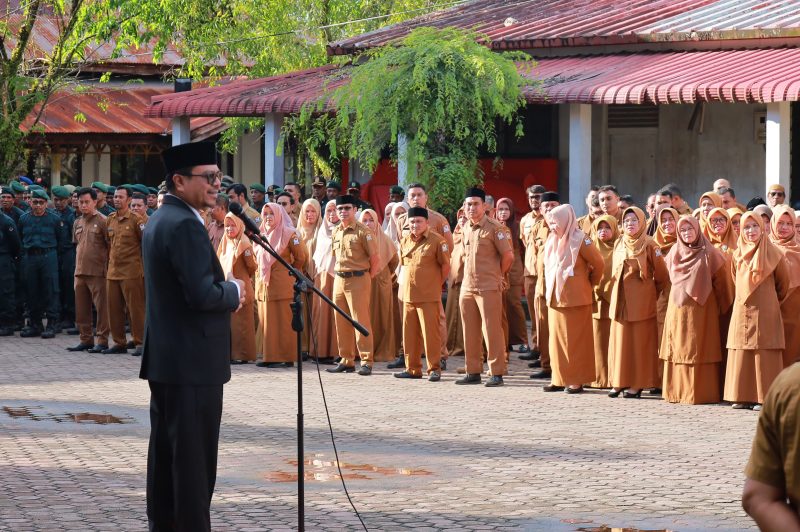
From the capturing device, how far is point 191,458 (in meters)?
6.43

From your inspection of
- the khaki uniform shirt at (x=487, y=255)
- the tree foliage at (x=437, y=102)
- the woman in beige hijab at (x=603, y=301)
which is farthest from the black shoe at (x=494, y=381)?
the tree foliage at (x=437, y=102)

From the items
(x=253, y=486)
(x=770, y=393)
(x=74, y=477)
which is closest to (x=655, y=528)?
(x=253, y=486)

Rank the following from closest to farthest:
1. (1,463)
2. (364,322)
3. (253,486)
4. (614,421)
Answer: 1. (253,486)
2. (1,463)
3. (614,421)
4. (364,322)

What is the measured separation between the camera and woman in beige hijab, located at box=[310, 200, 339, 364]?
16.3 metres

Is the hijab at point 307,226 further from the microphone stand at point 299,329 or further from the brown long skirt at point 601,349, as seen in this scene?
the microphone stand at point 299,329

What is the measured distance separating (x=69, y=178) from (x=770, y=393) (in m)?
31.9

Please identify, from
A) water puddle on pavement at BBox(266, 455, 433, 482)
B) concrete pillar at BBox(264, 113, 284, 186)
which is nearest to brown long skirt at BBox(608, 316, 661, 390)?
water puddle on pavement at BBox(266, 455, 433, 482)

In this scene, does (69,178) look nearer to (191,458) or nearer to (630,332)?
(630,332)

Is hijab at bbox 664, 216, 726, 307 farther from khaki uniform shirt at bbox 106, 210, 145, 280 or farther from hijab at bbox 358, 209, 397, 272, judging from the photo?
khaki uniform shirt at bbox 106, 210, 145, 280

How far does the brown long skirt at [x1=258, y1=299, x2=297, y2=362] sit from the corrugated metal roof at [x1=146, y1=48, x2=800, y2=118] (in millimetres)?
6328

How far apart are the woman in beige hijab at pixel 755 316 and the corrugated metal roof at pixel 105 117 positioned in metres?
21.0

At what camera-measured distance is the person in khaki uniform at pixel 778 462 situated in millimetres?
3600

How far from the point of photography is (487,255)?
47.0ft

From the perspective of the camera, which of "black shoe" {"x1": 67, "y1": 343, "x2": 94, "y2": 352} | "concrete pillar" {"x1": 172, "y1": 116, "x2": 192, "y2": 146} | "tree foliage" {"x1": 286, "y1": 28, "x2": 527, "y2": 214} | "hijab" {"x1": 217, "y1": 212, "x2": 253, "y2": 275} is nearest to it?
"hijab" {"x1": 217, "y1": 212, "x2": 253, "y2": 275}
